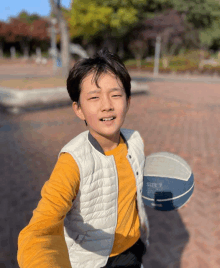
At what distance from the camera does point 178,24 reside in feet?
118

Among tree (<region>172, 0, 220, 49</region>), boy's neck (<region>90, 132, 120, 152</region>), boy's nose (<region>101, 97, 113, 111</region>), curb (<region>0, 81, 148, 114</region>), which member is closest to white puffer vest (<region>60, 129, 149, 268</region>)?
boy's neck (<region>90, 132, 120, 152</region>)

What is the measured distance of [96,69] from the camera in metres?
1.44

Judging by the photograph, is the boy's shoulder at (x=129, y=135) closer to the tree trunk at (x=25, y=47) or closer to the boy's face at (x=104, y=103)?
the boy's face at (x=104, y=103)

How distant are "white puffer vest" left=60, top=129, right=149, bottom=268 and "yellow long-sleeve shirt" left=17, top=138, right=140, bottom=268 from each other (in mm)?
59

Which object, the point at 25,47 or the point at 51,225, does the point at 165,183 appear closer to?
the point at 51,225

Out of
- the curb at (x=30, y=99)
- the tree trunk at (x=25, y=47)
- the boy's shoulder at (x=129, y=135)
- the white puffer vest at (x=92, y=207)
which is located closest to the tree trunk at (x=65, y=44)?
the curb at (x=30, y=99)

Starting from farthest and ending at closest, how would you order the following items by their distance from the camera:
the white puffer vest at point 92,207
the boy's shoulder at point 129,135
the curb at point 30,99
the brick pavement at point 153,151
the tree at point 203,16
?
the tree at point 203,16
the curb at point 30,99
the brick pavement at point 153,151
the boy's shoulder at point 129,135
the white puffer vest at point 92,207

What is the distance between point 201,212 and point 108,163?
280cm

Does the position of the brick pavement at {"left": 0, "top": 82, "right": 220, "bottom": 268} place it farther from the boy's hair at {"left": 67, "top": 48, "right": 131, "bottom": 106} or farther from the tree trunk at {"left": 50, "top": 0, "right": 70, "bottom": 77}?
the tree trunk at {"left": 50, "top": 0, "right": 70, "bottom": 77}

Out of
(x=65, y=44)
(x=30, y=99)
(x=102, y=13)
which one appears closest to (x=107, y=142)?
(x=30, y=99)

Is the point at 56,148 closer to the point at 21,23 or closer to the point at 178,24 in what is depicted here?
the point at 178,24

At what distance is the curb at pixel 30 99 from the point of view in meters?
9.21

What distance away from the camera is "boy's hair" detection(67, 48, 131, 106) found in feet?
4.76

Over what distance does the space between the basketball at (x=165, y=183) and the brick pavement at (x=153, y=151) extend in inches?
45.2
